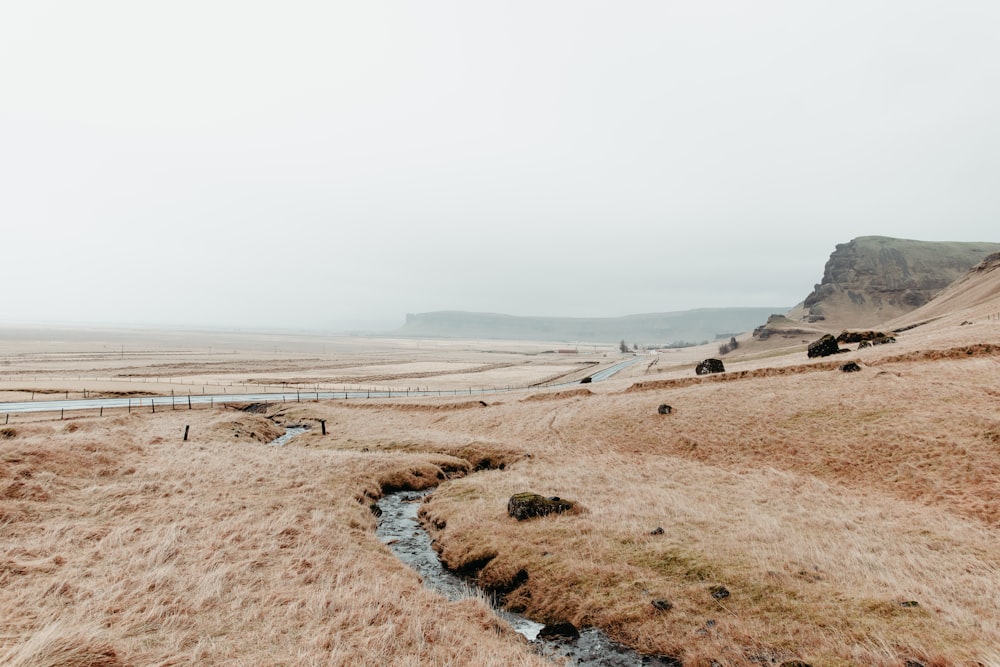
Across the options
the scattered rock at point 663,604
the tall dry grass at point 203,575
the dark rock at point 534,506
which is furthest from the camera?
the dark rock at point 534,506

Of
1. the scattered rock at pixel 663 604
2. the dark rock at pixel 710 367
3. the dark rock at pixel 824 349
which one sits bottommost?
the scattered rock at pixel 663 604

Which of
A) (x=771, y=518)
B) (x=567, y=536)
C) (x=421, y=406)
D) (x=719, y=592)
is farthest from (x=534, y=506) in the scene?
(x=421, y=406)

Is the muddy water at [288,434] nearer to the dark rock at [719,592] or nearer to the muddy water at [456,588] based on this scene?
the muddy water at [456,588]

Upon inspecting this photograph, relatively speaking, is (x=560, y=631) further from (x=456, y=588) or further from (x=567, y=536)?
(x=567, y=536)

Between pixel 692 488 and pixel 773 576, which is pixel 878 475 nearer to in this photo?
pixel 692 488

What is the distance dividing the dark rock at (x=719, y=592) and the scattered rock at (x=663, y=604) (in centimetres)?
128

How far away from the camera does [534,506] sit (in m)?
20.4

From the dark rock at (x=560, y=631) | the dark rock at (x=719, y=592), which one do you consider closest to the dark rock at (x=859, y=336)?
the dark rock at (x=719, y=592)

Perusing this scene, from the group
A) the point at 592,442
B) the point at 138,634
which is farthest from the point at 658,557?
the point at 592,442

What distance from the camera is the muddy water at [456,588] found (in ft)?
37.3

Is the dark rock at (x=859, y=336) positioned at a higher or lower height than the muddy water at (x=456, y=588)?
higher

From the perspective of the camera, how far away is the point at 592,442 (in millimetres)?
34562

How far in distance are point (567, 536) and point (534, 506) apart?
2.78m

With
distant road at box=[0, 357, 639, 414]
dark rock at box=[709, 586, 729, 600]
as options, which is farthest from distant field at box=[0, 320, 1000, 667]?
distant road at box=[0, 357, 639, 414]
